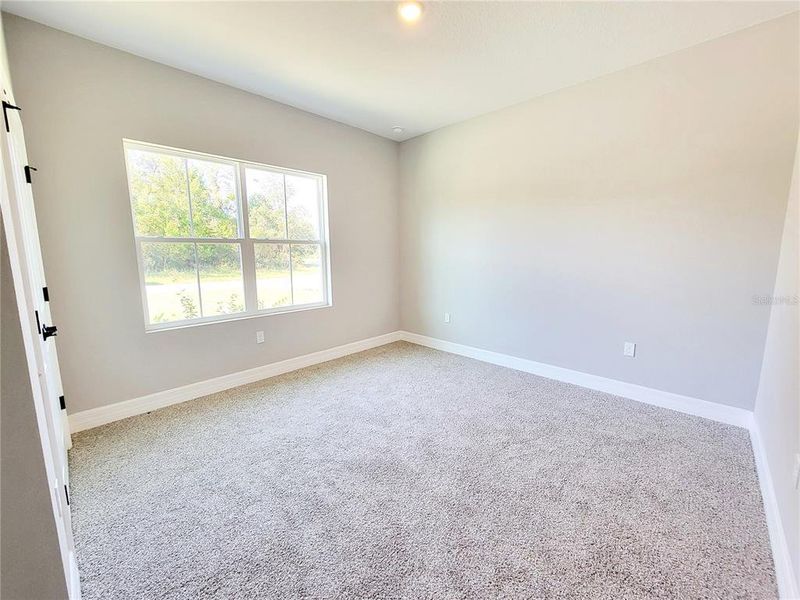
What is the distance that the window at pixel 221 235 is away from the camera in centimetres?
271

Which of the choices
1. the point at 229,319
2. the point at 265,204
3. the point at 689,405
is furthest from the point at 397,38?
the point at 689,405

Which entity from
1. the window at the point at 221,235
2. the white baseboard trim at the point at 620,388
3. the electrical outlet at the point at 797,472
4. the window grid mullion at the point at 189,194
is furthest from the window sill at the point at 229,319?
the electrical outlet at the point at 797,472

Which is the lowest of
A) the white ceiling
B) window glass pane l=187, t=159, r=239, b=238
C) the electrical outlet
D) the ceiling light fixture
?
the electrical outlet

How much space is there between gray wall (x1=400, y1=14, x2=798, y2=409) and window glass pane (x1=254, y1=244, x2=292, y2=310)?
77.7 inches

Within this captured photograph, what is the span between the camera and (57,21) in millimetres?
2117

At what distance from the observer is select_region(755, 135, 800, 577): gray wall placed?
4.52 ft

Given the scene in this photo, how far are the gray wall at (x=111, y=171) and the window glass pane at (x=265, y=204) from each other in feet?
0.56

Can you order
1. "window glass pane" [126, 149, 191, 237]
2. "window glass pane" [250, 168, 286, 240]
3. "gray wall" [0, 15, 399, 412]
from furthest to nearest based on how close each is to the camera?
"window glass pane" [250, 168, 286, 240], "window glass pane" [126, 149, 191, 237], "gray wall" [0, 15, 399, 412]

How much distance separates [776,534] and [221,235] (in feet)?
13.1

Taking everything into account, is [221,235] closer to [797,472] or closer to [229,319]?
[229,319]

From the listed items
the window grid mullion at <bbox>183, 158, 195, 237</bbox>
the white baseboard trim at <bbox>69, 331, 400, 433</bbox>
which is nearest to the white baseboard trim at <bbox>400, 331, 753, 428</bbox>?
the white baseboard trim at <bbox>69, 331, 400, 433</bbox>

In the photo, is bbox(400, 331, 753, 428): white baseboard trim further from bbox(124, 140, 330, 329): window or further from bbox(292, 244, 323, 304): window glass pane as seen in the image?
bbox(124, 140, 330, 329): window

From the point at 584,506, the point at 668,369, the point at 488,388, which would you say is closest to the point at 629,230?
the point at 668,369

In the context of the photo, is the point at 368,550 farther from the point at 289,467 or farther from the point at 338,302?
the point at 338,302
